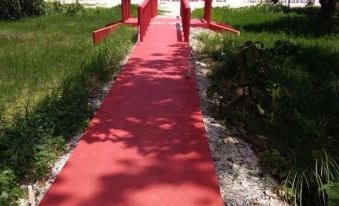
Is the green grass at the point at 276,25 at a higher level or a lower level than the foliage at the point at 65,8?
lower

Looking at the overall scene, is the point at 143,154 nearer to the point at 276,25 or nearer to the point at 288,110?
the point at 288,110

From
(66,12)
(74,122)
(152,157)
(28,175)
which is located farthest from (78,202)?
(66,12)

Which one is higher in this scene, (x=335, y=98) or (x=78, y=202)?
(x=335, y=98)

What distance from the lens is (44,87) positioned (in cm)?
744

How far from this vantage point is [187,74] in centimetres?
803

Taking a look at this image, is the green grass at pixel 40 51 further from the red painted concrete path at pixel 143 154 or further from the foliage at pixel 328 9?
the foliage at pixel 328 9

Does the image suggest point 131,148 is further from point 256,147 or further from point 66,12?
point 66,12

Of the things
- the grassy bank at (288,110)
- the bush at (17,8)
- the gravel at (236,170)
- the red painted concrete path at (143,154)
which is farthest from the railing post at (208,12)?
the gravel at (236,170)

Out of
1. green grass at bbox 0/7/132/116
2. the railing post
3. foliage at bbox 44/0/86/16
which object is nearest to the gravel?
green grass at bbox 0/7/132/116

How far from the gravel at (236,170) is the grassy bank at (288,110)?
12 cm

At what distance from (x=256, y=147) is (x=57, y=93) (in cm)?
280

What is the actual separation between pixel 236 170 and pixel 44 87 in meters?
3.96

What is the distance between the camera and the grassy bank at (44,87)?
4.61 meters

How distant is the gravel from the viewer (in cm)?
416
